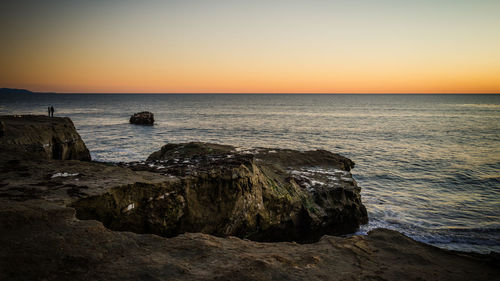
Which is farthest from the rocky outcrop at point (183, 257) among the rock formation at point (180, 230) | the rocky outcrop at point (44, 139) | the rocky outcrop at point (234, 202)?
the rocky outcrop at point (44, 139)

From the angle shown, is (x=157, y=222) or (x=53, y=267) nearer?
(x=53, y=267)

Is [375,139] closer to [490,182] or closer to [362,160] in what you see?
[362,160]

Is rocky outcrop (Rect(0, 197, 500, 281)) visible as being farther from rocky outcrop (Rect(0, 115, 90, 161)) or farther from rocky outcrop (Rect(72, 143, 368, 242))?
rocky outcrop (Rect(0, 115, 90, 161))

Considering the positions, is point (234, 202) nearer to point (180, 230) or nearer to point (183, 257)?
point (180, 230)

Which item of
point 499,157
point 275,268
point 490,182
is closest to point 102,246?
point 275,268

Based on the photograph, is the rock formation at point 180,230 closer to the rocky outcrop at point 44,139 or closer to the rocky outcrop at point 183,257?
the rocky outcrop at point 183,257

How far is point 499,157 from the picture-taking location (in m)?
23.5

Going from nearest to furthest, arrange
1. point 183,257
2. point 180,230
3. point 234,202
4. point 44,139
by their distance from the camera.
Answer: point 183,257 < point 180,230 < point 234,202 < point 44,139

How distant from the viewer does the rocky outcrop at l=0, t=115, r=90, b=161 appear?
1190 centimetres

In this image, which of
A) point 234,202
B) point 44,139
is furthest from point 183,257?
point 44,139

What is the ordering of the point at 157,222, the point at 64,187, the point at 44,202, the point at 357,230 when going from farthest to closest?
the point at 357,230 < the point at 157,222 < the point at 64,187 < the point at 44,202

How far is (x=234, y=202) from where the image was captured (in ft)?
24.6

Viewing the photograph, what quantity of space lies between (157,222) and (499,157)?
3026 cm

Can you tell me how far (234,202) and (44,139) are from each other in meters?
12.1
